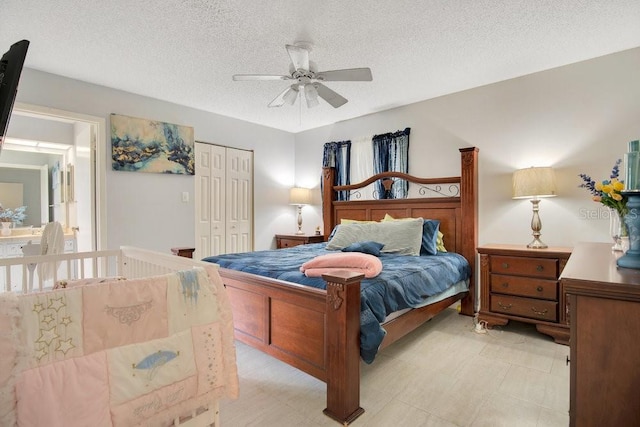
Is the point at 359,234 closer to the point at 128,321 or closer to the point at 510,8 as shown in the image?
the point at 510,8

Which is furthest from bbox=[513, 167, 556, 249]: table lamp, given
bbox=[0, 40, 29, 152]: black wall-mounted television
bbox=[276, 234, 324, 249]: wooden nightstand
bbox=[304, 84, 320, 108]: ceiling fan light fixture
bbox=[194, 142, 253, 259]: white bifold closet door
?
bbox=[194, 142, 253, 259]: white bifold closet door

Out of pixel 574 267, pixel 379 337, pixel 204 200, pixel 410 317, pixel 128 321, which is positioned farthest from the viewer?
pixel 204 200

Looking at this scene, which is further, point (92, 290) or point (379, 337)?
point (379, 337)

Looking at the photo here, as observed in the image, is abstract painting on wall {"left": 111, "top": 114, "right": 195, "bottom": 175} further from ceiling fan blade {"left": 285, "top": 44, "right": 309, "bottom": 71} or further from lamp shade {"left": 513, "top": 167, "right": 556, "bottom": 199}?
lamp shade {"left": 513, "top": 167, "right": 556, "bottom": 199}

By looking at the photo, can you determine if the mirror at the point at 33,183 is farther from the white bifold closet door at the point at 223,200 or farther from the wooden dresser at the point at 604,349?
the wooden dresser at the point at 604,349

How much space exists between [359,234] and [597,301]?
8.51 feet

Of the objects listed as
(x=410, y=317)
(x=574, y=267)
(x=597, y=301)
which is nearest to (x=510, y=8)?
(x=574, y=267)

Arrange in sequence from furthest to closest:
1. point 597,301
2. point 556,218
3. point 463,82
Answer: point 463,82 < point 556,218 < point 597,301

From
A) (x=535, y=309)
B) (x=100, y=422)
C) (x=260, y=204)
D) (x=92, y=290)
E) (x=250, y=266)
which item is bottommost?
(x=535, y=309)

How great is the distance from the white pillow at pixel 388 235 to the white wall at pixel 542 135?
823 millimetres

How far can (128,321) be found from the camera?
1.11m

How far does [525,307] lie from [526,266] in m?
0.36

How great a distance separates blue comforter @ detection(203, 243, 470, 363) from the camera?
72.0 inches

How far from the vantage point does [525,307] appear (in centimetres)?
283
